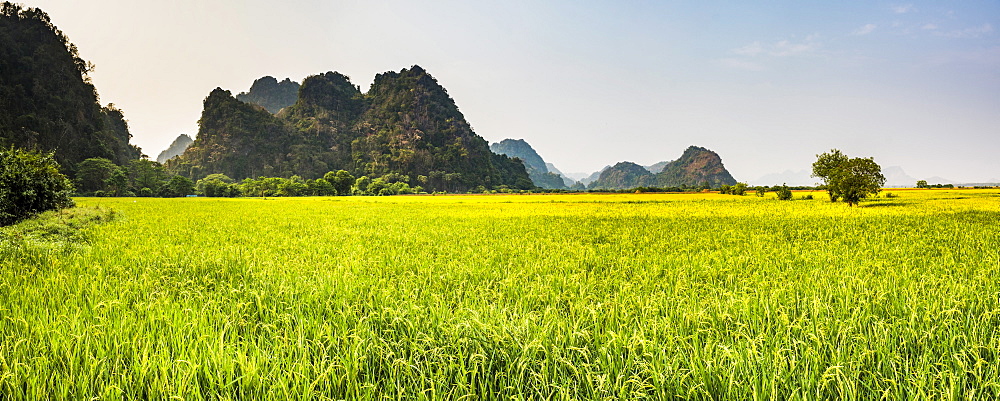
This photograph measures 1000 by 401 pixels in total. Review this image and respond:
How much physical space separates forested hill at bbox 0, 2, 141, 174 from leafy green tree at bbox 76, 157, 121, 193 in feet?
17.2

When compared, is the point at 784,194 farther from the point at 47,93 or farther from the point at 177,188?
the point at 47,93

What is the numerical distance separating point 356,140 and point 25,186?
16226 centimetres

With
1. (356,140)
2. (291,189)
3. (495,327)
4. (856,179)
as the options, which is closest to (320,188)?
(291,189)

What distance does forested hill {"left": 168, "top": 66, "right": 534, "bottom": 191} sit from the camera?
15512 centimetres

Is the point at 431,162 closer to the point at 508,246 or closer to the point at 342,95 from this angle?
the point at 342,95

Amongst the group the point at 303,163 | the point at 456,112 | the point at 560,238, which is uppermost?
the point at 456,112

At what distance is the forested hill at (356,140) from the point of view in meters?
155

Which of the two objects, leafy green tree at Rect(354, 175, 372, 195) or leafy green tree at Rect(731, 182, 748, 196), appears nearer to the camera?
leafy green tree at Rect(731, 182, 748, 196)

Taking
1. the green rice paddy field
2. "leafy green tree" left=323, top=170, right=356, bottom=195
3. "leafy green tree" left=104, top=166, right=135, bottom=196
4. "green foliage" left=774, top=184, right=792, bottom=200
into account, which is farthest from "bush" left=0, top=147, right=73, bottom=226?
"leafy green tree" left=323, top=170, right=356, bottom=195

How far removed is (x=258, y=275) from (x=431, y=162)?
15399 cm

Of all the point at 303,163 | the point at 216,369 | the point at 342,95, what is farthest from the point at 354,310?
the point at 342,95

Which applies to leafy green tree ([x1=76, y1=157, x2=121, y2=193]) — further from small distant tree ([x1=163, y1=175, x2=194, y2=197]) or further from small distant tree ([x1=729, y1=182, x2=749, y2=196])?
small distant tree ([x1=729, y1=182, x2=749, y2=196])

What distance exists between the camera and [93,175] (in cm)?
8169

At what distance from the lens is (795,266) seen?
22.5 feet
